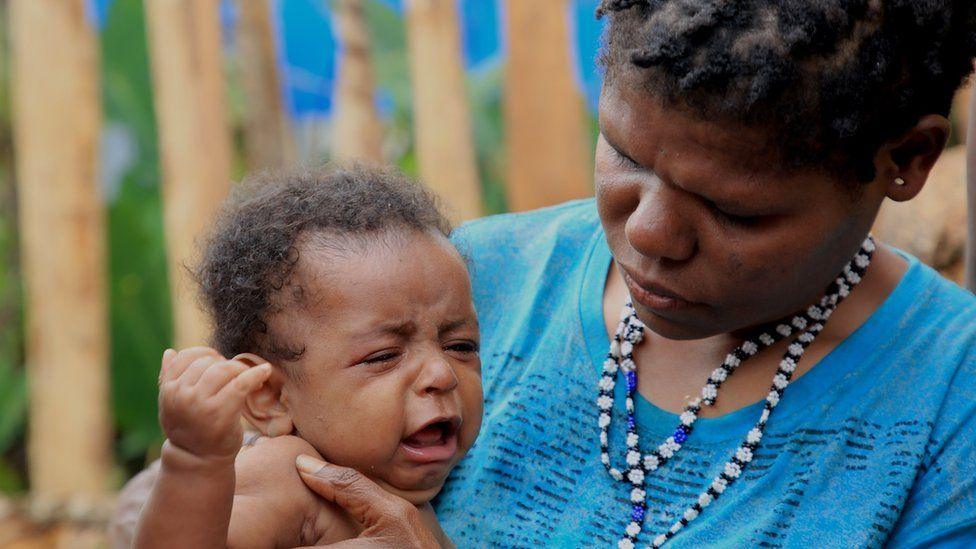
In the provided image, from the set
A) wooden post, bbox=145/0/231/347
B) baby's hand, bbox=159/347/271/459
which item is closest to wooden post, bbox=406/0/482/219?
wooden post, bbox=145/0/231/347

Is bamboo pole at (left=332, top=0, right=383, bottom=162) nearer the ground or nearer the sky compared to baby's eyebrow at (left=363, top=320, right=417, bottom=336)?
nearer the sky

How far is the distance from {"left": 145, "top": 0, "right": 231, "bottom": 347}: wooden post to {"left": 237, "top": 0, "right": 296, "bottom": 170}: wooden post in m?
0.83

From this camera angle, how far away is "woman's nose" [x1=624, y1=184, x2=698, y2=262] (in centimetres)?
206

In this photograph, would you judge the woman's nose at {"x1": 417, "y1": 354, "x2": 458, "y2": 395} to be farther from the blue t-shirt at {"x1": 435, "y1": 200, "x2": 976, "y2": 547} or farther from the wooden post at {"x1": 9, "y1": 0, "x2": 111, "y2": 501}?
the wooden post at {"x1": 9, "y1": 0, "x2": 111, "y2": 501}

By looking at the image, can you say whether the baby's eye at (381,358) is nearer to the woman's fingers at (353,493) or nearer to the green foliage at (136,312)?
the woman's fingers at (353,493)

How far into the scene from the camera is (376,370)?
2.28m

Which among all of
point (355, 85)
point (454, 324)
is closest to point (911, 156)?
point (454, 324)

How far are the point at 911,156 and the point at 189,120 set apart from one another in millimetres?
3491

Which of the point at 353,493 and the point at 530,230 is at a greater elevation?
the point at 530,230

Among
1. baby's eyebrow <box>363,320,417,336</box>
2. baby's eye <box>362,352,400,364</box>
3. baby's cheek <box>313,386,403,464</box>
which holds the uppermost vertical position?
baby's eyebrow <box>363,320,417,336</box>

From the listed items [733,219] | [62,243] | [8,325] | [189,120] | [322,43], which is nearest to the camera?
[733,219]

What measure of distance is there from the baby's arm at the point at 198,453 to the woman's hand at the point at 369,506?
242 millimetres

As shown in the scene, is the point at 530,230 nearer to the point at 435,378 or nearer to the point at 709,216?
the point at 435,378

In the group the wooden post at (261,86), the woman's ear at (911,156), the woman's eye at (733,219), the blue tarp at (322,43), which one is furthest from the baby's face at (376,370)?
the blue tarp at (322,43)
